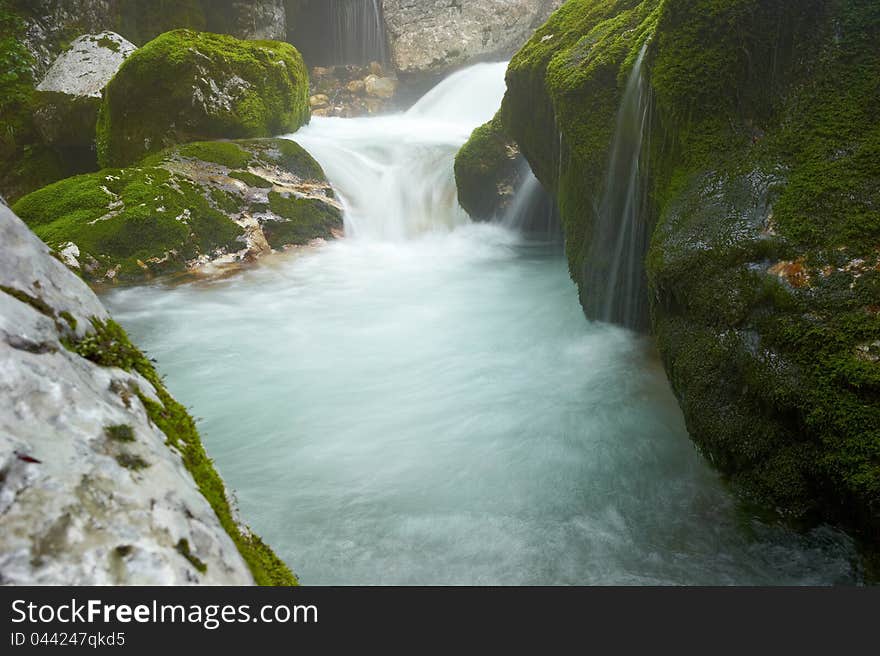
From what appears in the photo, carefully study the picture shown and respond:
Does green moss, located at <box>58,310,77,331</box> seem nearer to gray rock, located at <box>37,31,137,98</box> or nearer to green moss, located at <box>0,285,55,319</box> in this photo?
green moss, located at <box>0,285,55,319</box>

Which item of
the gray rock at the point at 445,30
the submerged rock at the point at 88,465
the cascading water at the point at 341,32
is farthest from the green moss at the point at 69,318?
the cascading water at the point at 341,32

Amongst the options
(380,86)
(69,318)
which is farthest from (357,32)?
(69,318)

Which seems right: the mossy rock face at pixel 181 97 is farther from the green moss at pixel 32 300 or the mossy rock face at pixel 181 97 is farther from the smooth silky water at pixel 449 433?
the green moss at pixel 32 300

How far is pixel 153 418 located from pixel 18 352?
42 centimetres

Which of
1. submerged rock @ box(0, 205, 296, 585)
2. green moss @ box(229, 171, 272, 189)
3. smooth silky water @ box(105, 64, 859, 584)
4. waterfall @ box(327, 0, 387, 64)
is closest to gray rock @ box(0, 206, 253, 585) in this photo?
submerged rock @ box(0, 205, 296, 585)

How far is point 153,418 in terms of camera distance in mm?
1794

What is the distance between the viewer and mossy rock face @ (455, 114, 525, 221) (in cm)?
986

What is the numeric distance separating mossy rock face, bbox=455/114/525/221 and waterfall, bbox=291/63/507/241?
1.99 ft

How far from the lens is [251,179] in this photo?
9.80 metres

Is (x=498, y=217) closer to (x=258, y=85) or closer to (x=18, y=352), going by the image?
(x=258, y=85)

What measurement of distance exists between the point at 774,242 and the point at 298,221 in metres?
8.12

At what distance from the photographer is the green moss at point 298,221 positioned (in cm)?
962

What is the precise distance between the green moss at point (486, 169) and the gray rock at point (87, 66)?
766 centimetres
